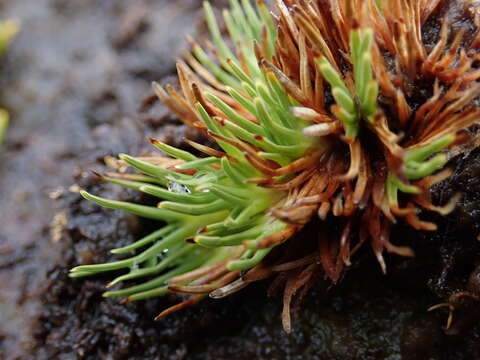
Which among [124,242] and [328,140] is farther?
[124,242]

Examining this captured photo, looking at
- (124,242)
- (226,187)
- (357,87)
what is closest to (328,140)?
(357,87)

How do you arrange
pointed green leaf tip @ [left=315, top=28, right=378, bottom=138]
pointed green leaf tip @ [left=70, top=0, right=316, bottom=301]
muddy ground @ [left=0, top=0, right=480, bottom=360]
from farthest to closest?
1. muddy ground @ [left=0, top=0, right=480, bottom=360]
2. pointed green leaf tip @ [left=70, top=0, right=316, bottom=301]
3. pointed green leaf tip @ [left=315, top=28, right=378, bottom=138]

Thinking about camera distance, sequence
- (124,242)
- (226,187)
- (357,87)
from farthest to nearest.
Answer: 1. (124,242)
2. (226,187)
3. (357,87)

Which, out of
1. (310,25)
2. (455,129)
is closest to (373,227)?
(455,129)

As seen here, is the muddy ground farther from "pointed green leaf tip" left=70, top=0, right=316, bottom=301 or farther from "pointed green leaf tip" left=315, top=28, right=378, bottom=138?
"pointed green leaf tip" left=315, top=28, right=378, bottom=138

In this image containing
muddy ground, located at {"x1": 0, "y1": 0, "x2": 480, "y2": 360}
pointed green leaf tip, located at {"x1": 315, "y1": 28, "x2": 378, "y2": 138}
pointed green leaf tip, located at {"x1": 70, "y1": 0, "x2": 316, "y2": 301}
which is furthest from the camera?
muddy ground, located at {"x1": 0, "y1": 0, "x2": 480, "y2": 360}

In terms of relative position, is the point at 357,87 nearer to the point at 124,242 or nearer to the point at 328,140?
the point at 328,140

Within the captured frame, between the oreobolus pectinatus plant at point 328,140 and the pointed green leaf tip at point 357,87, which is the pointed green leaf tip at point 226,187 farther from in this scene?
the pointed green leaf tip at point 357,87

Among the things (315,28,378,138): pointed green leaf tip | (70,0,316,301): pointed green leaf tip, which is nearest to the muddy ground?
(70,0,316,301): pointed green leaf tip
